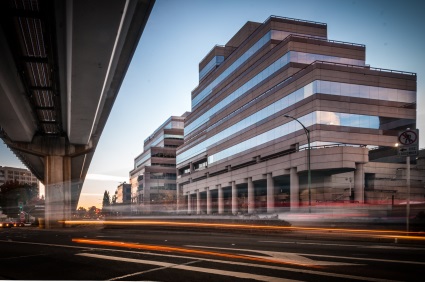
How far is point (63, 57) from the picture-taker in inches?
663

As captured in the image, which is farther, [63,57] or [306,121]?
[306,121]

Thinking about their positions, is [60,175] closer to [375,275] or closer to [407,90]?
[375,275]

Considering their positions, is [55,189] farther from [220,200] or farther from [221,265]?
[220,200]

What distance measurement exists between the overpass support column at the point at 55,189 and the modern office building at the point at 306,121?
23791 millimetres

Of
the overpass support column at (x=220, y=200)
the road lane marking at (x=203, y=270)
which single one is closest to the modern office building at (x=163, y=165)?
the overpass support column at (x=220, y=200)

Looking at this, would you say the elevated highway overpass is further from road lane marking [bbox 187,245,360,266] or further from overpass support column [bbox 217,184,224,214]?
overpass support column [bbox 217,184,224,214]

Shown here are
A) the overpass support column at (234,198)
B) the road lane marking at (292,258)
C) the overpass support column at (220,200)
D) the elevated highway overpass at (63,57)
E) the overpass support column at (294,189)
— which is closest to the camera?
the road lane marking at (292,258)

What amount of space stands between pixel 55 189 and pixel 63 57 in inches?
984

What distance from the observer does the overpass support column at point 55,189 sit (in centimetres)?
3781

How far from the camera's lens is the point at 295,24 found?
58531mm

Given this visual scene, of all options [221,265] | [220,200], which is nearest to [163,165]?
[220,200]

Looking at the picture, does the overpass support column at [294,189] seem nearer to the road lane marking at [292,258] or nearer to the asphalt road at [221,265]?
the asphalt road at [221,265]

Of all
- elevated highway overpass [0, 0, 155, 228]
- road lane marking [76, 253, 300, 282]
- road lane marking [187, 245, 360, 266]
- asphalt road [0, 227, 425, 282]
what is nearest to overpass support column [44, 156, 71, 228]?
elevated highway overpass [0, 0, 155, 228]

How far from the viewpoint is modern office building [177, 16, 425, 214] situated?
46000 mm
